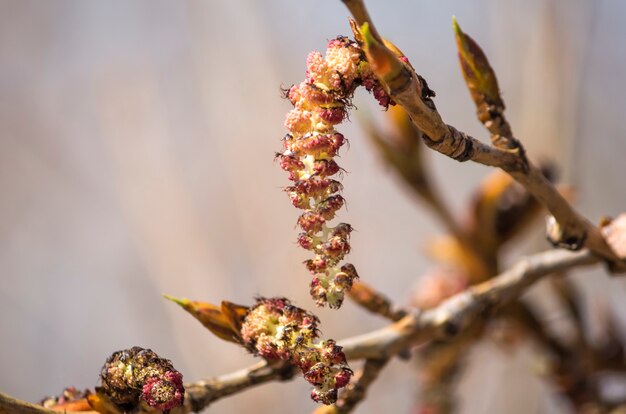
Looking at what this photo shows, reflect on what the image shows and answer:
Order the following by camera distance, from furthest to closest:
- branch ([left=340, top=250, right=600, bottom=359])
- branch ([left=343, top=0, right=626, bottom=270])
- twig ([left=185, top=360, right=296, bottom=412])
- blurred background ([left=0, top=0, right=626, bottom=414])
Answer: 1. blurred background ([left=0, top=0, right=626, bottom=414])
2. branch ([left=340, top=250, right=600, bottom=359])
3. twig ([left=185, top=360, right=296, bottom=412])
4. branch ([left=343, top=0, right=626, bottom=270])

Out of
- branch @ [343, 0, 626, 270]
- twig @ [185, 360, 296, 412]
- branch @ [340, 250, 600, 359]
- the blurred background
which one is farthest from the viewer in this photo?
the blurred background

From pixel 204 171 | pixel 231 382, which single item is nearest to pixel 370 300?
pixel 231 382

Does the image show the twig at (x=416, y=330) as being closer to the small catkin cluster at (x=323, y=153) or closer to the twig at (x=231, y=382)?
the twig at (x=231, y=382)

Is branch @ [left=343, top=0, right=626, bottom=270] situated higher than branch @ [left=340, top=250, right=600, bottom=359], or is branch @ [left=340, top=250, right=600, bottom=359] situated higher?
branch @ [left=343, top=0, right=626, bottom=270]

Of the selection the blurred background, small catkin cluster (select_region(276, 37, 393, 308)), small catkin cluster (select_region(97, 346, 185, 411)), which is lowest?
small catkin cluster (select_region(97, 346, 185, 411))

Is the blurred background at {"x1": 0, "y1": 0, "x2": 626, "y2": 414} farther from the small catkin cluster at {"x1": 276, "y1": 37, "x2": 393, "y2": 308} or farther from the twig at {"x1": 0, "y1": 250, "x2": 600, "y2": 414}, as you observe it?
the small catkin cluster at {"x1": 276, "y1": 37, "x2": 393, "y2": 308}

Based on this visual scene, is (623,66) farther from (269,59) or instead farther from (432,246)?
(432,246)

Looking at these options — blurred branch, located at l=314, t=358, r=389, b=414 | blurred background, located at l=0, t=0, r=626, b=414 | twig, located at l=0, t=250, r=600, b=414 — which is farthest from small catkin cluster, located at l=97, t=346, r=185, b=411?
blurred background, located at l=0, t=0, r=626, b=414
